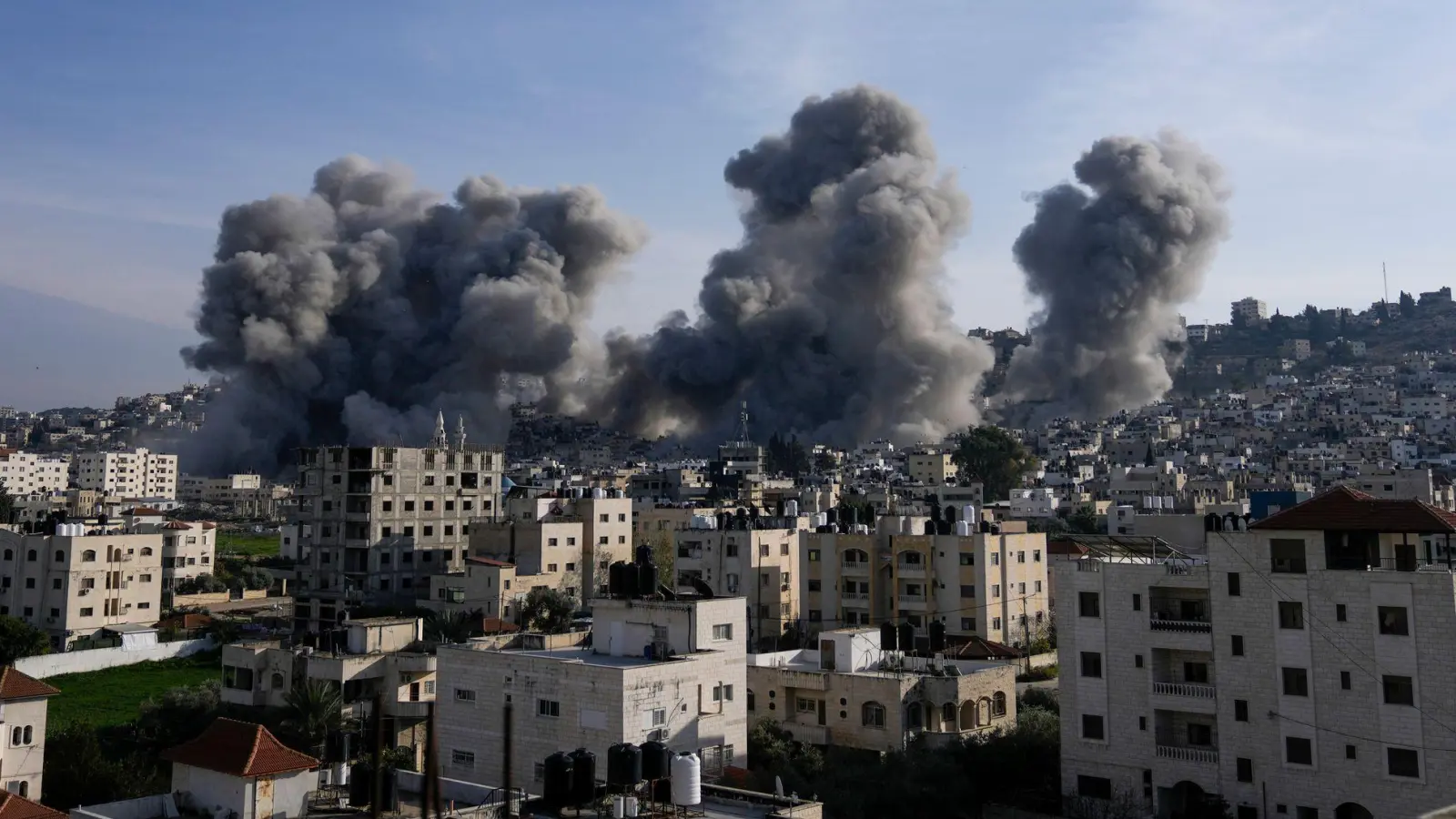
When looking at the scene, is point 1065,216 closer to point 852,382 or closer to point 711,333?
point 852,382

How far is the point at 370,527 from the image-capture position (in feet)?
141

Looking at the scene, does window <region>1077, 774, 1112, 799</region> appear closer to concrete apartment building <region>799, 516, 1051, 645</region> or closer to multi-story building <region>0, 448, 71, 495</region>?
concrete apartment building <region>799, 516, 1051, 645</region>

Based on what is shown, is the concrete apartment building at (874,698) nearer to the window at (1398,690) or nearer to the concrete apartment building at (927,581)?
the window at (1398,690)

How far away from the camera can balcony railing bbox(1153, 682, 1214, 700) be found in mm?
19156

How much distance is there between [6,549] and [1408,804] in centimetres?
3805

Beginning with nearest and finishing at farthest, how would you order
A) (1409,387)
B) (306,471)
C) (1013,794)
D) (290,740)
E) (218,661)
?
1. (1013,794)
2. (290,740)
3. (218,661)
4. (306,471)
5. (1409,387)

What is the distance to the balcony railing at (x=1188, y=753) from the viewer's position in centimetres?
1889

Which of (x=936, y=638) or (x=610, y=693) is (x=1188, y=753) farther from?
(x=610, y=693)

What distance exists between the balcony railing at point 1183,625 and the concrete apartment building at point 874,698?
3936 mm

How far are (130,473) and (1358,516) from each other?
110783 millimetres


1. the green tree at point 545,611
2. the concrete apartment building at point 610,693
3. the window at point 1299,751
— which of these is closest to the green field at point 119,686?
the green tree at point 545,611

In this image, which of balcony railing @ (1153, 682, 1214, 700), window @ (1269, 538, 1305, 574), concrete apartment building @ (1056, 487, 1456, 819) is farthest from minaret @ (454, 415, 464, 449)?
window @ (1269, 538, 1305, 574)

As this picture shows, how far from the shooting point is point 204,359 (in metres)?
90.1

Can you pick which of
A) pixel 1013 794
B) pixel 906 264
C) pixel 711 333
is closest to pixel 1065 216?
pixel 906 264
